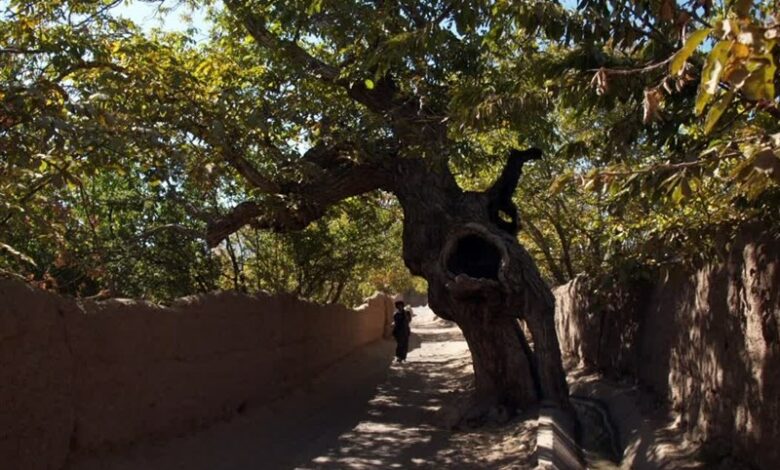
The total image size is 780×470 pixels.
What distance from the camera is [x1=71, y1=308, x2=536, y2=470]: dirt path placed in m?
8.18

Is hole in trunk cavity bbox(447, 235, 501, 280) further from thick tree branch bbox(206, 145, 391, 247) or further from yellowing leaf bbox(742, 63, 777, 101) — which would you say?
yellowing leaf bbox(742, 63, 777, 101)

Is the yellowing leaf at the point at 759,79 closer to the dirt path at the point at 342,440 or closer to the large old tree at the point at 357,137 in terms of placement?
the large old tree at the point at 357,137

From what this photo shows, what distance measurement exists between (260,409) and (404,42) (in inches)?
226

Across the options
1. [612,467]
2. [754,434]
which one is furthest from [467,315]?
[754,434]

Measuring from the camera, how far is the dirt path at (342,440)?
26.8ft

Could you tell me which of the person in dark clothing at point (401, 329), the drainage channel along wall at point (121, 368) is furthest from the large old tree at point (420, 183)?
the person in dark clothing at point (401, 329)

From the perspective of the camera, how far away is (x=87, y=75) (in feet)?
28.3

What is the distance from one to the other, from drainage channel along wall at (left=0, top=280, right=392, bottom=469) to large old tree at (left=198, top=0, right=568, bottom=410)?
190cm

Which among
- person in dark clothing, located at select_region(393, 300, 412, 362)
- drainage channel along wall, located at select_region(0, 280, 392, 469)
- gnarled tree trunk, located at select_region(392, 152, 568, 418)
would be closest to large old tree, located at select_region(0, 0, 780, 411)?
gnarled tree trunk, located at select_region(392, 152, 568, 418)

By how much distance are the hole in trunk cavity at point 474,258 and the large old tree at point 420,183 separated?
21 mm

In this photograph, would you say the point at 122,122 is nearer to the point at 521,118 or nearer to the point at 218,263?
the point at 521,118

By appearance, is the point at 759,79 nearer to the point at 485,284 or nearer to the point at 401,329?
the point at 485,284

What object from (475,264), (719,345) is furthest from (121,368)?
(475,264)

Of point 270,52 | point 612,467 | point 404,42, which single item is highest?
point 270,52
